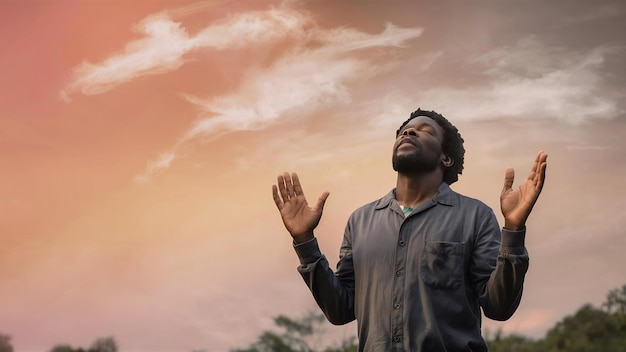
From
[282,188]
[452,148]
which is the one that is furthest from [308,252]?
[452,148]

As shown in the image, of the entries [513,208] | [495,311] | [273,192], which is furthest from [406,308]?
[273,192]

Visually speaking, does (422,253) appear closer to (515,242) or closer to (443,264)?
(443,264)

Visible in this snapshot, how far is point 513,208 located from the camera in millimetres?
4512

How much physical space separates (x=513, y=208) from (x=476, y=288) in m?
0.53

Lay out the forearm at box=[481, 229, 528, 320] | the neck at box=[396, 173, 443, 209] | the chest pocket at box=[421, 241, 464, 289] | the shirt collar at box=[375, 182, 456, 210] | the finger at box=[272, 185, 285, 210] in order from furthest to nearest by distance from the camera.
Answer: the finger at box=[272, 185, 285, 210], the neck at box=[396, 173, 443, 209], the shirt collar at box=[375, 182, 456, 210], the chest pocket at box=[421, 241, 464, 289], the forearm at box=[481, 229, 528, 320]

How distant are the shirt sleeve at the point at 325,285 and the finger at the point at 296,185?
35cm

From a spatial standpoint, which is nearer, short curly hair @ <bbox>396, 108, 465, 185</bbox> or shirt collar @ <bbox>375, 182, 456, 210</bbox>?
shirt collar @ <bbox>375, 182, 456, 210</bbox>

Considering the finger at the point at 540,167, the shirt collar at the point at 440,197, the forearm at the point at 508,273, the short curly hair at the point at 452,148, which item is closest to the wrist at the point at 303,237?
the shirt collar at the point at 440,197

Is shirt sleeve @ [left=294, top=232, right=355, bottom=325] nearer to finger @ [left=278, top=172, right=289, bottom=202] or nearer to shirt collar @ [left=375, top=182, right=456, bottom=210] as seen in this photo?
finger @ [left=278, top=172, right=289, bottom=202]

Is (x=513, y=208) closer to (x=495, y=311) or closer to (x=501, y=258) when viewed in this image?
(x=501, y=258)

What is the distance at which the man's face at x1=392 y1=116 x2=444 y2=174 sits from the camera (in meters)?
4.97

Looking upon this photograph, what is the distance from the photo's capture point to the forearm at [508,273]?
14.4ft

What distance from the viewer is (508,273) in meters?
4.43

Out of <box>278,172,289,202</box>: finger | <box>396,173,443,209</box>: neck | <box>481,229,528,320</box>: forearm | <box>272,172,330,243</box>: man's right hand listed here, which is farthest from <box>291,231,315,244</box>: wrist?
<box>481,229,528,320</box>: forearm
